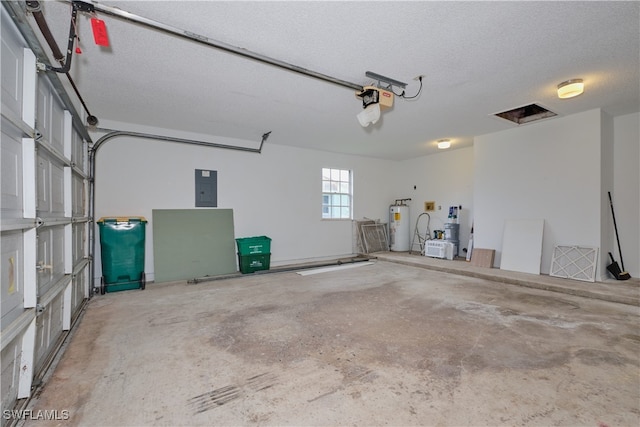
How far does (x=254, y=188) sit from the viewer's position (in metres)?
5.77

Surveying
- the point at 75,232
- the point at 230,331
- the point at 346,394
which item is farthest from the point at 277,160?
the point at 346,394

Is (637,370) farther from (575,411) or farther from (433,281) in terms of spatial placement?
(433,281)

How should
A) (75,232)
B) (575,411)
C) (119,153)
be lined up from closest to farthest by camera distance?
1. (575,411)
2. (75,232)
3. (119,153)

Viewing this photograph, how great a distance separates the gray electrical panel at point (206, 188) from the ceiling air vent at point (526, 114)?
200 inches

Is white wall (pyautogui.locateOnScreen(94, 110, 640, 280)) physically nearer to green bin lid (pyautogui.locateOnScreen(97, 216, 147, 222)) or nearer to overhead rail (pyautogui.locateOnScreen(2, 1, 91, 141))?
green bin lid (pyautogui.locateOnScreen(97, 216, 147, 222))

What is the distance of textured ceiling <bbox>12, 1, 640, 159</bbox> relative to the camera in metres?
2.10

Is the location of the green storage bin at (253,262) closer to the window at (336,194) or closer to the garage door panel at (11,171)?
the window at (336,194)

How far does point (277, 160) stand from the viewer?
6.11m

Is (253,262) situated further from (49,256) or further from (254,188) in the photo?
(49,256)

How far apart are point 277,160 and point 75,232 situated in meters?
3.77

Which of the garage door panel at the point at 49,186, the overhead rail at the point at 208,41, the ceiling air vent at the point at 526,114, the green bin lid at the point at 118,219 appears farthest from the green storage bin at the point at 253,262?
the ceiling air vent at the point at 526,114

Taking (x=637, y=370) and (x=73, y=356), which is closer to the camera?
(x=637, y=370)

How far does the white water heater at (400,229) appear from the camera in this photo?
7.52 metres

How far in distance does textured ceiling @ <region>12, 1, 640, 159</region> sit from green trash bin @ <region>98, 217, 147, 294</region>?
5.53 ft
